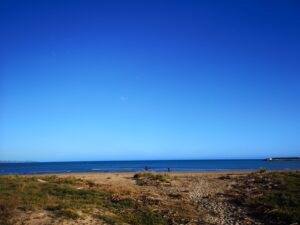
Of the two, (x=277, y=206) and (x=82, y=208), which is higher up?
(x=82, y=208)

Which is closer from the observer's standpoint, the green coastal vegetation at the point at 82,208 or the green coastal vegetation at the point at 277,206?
the green coastal vegetation at the point at 82,208

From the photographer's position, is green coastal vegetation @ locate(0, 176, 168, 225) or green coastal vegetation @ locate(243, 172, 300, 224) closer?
green coastal vegetation @ locate(0, 176, 168, 225)

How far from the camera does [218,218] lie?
16156mm

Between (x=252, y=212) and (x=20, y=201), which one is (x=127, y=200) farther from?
(x=252, y=212)

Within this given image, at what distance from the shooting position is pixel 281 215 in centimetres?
1597

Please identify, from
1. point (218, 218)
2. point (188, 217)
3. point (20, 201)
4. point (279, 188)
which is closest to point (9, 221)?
point (20, 201)

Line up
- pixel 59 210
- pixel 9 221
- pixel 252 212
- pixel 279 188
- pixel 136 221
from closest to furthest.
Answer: pixel 9 221
pixel 136 221
pixel 59 210
pixel 252 212
pixel 279 188

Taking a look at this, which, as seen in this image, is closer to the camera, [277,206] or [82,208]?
[82,208]

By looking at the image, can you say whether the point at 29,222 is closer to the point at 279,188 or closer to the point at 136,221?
the point at 136,221

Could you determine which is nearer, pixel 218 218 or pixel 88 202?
pixel 218 218

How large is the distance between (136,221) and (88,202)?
→ 5.23 meters

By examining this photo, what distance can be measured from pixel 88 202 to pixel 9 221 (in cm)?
591

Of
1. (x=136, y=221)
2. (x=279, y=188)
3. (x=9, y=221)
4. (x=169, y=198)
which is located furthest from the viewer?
(x=279, y=188)

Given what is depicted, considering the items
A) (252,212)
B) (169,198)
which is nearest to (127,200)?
(169,198)
